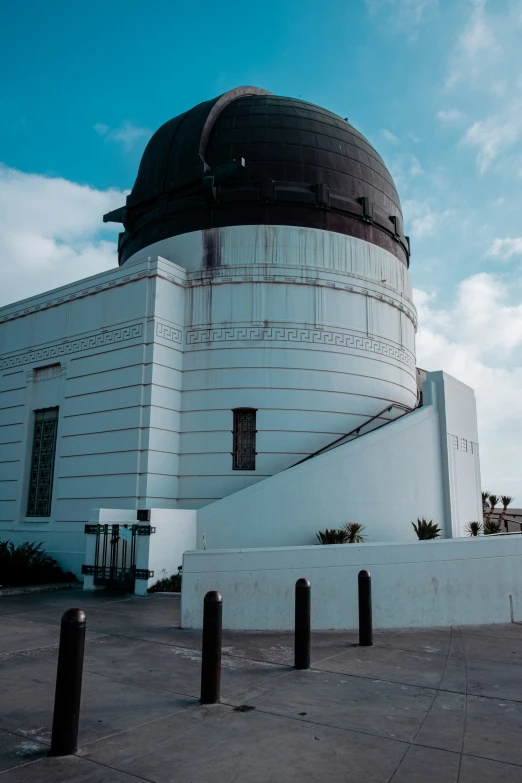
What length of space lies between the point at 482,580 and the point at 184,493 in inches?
345

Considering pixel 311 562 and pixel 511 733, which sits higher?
pixel 311 562

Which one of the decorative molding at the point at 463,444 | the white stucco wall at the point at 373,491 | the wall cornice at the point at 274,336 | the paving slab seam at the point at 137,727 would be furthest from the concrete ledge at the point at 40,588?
the decorative molding at the point at 463,444

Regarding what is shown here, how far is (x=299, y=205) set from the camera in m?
19.0

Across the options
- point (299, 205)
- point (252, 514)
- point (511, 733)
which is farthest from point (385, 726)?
point (299, 205)

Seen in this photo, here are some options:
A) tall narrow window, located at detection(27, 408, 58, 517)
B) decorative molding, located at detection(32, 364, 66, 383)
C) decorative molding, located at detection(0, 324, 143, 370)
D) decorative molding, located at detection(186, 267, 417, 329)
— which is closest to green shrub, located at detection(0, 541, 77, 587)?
tall narrow window, located at detection(27, 408, 58, 517)

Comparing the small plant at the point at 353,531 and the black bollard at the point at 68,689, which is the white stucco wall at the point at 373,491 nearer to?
the small plant at the point at 353,531

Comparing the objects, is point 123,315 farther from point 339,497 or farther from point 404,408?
point 404,408

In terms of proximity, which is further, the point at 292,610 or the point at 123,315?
the point at 123,315

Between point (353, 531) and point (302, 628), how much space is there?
28.3ft

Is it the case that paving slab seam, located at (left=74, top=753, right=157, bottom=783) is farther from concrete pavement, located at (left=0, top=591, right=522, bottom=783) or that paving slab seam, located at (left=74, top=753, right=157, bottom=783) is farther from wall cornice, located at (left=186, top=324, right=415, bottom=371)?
wall cornice, located at (left=186, top=324, right=415, bottom=371)

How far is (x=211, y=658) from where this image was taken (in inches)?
211

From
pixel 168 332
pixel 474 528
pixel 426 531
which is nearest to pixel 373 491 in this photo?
pixel 426 531

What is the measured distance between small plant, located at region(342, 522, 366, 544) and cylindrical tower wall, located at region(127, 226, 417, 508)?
243 centimetres

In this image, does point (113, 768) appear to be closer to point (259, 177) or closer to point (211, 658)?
point (211, 658)
